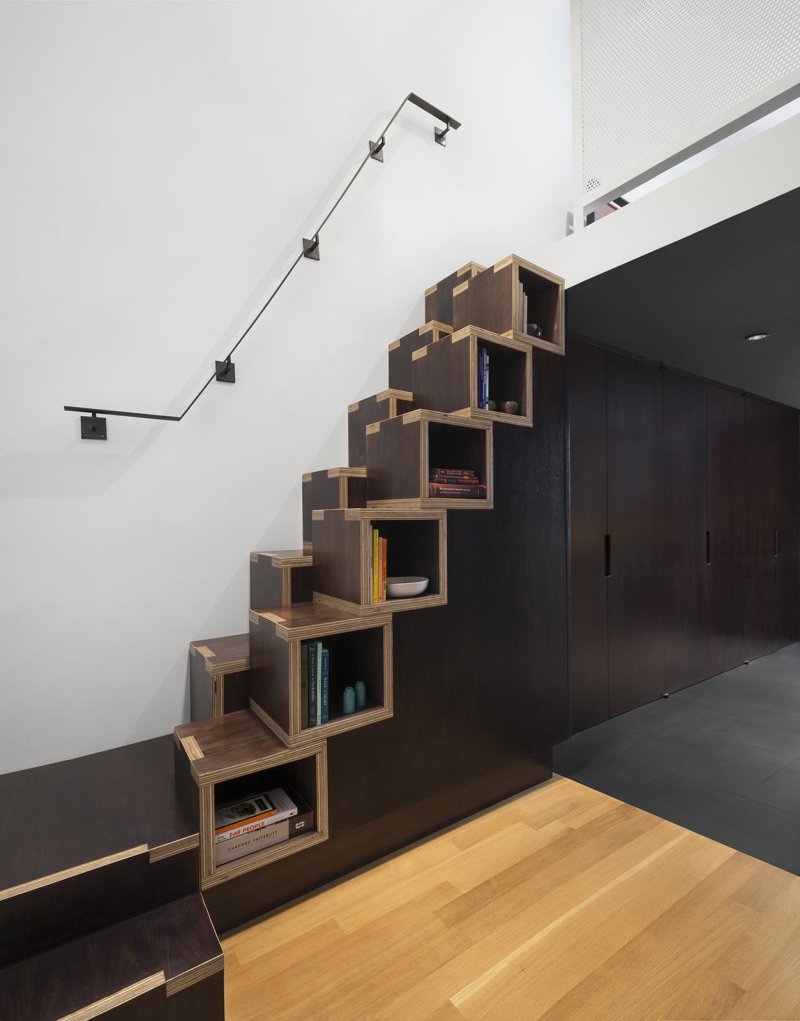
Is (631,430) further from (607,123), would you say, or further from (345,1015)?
(345,1015)

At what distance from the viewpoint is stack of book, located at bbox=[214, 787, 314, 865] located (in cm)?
150

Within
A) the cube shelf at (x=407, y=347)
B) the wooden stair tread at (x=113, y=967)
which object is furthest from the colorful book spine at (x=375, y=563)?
the cube shelf at (x=407, y=347)

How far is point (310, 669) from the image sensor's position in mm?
1656

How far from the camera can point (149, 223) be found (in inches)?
84.5

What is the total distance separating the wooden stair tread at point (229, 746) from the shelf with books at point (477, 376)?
1.34 metres

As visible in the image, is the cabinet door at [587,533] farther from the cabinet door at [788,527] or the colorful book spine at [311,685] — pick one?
the cabinet door at [788,527]

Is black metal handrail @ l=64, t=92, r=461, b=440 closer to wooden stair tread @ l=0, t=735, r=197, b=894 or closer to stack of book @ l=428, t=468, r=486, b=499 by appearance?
stack of book @ l=428, t=468, r=486, b=499

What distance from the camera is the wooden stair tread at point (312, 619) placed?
5.27 feet

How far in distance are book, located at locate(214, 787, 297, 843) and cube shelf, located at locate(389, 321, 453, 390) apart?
1866 mm

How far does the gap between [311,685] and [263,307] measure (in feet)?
5.54

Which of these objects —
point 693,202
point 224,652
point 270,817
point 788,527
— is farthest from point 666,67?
point 788,527

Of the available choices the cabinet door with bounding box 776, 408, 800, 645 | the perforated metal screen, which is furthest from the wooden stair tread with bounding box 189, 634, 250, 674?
the cabinet door with bounding box 776, 408, 800, 645

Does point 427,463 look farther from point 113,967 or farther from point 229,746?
point 113,967

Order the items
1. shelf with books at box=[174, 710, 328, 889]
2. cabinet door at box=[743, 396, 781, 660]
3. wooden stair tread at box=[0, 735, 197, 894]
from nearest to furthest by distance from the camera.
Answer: wooden stair tread at box=[0, 735, 197, 894], shelf with books at box=[174, 710, 328, 889], cabinet door at box=[743, 396, 781, 660]
